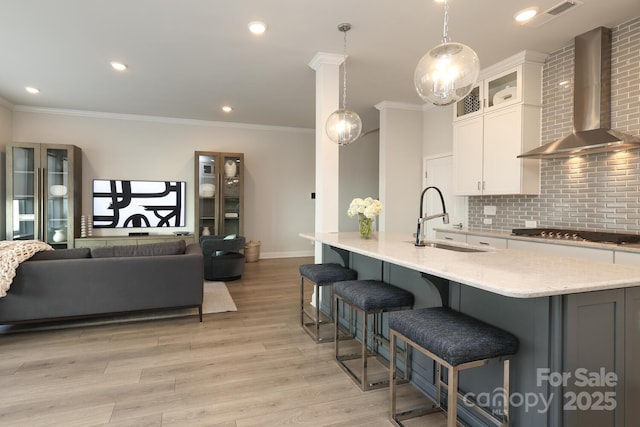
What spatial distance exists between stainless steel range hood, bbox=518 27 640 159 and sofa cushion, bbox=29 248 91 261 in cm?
450

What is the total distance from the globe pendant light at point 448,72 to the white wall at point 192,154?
223 inches

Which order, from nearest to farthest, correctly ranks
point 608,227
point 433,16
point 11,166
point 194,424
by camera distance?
point 194,424, point 433,16, point 608,227, point 11,166

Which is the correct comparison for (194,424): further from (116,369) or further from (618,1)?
(618,1)

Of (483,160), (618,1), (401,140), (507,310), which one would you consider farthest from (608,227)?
(401,140)

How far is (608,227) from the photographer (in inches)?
135

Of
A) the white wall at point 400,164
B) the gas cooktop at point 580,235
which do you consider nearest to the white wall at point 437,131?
the white wall at point 400,164

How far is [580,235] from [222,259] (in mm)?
4451

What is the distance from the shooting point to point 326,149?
414 cm

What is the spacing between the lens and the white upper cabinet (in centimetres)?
401

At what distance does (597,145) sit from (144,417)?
13.1ft

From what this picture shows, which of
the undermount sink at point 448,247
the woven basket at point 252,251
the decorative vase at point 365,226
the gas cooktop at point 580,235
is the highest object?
the decorative vase at point 365,226

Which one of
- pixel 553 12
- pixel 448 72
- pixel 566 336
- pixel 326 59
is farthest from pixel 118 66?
pixel 566 336

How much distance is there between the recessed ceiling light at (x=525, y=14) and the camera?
306cm

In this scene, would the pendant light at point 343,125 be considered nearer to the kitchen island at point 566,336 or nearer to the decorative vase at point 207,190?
the kitchen island at point 566,336
